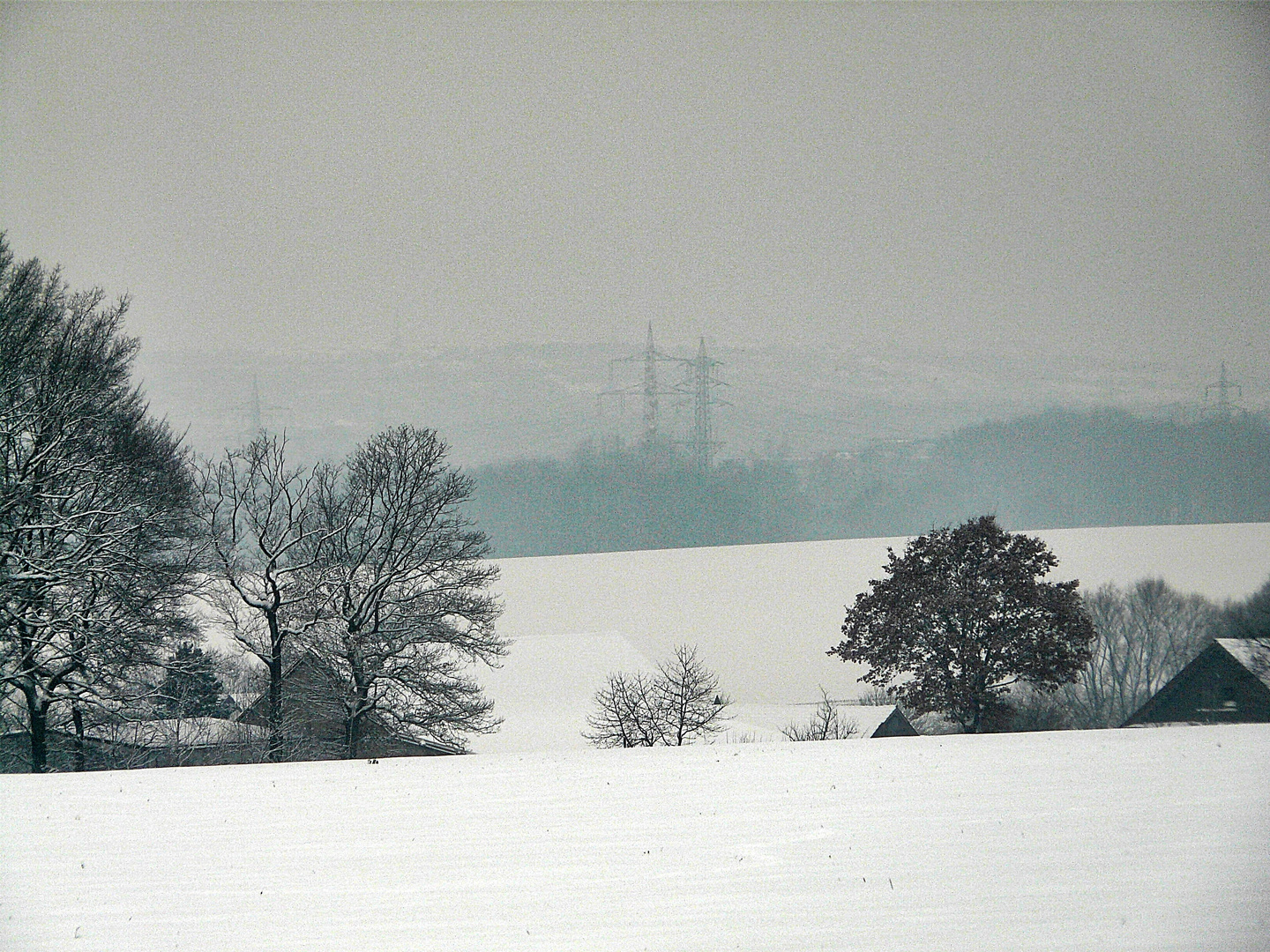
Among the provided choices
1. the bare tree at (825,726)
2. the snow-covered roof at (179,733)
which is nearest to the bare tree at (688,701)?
the bare tree at (825,726)

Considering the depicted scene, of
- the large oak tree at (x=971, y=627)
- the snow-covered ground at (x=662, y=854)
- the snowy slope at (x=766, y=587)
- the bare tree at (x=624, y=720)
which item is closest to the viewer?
the snow-covered ground at (x=662, y=854)

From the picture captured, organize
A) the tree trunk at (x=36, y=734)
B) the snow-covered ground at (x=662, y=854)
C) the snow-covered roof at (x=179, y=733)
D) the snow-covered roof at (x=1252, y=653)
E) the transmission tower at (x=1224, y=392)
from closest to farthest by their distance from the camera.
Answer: the snow-covered ground at (x=662, y=854)
the tree trunk at (x=36, y=734)
the snow-covered roof at (x=179, y=733)
the snow-covered roof at (x=1252, y=653)
the transmission tower at (x=1224, y=392)

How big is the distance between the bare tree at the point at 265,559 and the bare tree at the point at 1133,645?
13.0m

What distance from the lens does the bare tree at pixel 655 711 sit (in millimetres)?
17219

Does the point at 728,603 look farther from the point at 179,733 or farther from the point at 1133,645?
the point at 179,733

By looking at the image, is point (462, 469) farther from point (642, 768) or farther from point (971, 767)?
point (971, 767)

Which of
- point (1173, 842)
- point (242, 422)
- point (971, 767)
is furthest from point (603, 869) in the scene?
point (242, 422)

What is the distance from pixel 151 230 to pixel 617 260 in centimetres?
943

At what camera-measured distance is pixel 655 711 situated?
17641mm

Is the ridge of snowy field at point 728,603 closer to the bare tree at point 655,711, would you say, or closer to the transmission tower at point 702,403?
the bare tree at point 655,711

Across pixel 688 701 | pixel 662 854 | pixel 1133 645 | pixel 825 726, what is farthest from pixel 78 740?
pixel 1133 645

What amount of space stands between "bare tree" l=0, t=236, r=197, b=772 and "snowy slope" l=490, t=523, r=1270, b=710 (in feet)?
19.6

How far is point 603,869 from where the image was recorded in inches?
276

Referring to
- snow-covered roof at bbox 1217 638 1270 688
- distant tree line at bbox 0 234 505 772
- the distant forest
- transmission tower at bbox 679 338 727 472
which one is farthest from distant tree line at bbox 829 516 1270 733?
distant tree line at bbox 0 234 505 772
